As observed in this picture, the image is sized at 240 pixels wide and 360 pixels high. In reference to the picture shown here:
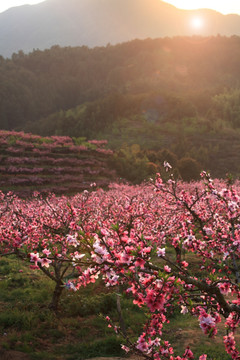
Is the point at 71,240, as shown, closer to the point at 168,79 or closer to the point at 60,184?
the point at 60,184

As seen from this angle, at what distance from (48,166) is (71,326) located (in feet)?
84.8

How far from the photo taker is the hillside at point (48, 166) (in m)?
29.1

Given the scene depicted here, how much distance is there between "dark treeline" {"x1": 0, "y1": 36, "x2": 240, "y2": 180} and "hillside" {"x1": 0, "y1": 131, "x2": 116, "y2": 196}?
137 inches

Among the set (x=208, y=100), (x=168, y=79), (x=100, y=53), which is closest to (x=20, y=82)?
(x=100, y=53)

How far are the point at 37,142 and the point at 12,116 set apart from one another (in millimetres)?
63468

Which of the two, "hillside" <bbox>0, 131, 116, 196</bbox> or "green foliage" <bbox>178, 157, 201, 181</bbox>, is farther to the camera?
"green foliage" <bbox>178, 157, 201, 181</bbox>

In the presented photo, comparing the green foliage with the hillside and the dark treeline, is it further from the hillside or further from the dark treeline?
the hillside

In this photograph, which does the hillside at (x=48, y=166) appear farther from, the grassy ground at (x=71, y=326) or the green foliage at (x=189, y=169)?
the grassy ground at (x=71, y=326)

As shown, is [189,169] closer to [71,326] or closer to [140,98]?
[71,326]

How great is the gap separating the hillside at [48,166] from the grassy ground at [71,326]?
17442 millimetres

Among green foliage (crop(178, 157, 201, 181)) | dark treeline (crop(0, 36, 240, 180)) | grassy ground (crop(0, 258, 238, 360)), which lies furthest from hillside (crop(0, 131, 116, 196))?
grassy ground (crop(0, 258, 238, 360))

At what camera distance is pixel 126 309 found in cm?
962

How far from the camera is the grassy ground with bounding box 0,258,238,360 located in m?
7.20

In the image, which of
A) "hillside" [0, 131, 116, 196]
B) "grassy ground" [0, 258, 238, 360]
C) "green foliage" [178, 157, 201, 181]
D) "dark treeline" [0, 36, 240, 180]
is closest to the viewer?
"grassy ground" [0, 258, 238, 360]
